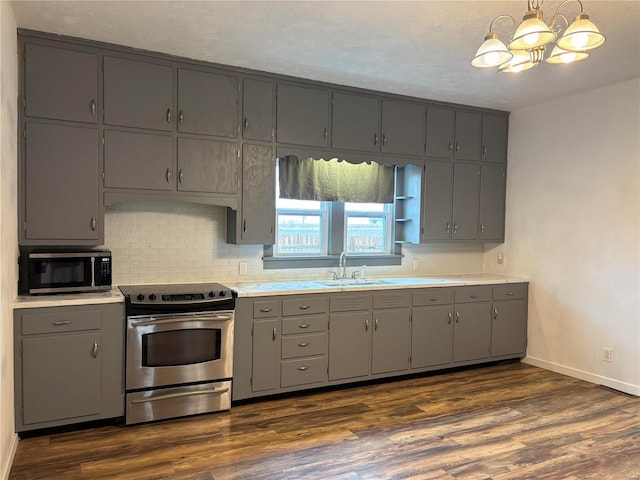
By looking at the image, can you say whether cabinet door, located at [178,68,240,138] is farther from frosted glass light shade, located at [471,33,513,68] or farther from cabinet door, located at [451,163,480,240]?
cabinet door, located at [451,163,480,240]

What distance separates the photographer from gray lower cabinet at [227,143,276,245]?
3943mm

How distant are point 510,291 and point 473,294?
0.50m

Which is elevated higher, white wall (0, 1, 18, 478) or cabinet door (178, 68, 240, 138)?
cabinet door (178, 68, 240, 138)

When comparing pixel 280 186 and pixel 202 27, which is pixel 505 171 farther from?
pixel 202 27

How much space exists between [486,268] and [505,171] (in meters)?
1.10

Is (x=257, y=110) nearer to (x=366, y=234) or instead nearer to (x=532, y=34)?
(x=366, y=234)

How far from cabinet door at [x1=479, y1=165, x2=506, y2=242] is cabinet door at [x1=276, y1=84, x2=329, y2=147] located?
1.91 meters

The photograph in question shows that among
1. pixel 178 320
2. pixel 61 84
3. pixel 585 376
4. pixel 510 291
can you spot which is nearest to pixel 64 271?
pixel 178 320

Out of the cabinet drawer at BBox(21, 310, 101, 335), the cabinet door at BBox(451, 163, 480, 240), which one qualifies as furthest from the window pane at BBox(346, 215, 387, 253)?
the cabinet drawer at BBox(21, 310, 101, 335)

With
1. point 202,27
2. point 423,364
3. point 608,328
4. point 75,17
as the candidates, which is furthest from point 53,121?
point 608,328

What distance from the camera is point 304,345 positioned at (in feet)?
12.8

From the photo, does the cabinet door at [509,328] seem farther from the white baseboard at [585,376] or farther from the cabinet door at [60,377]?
the cabinet door at [60,377]

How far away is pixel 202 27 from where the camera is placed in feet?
10.0

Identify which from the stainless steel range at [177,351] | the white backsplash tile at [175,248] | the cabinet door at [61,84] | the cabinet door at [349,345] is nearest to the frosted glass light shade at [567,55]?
the cabinet door at [349,345]
